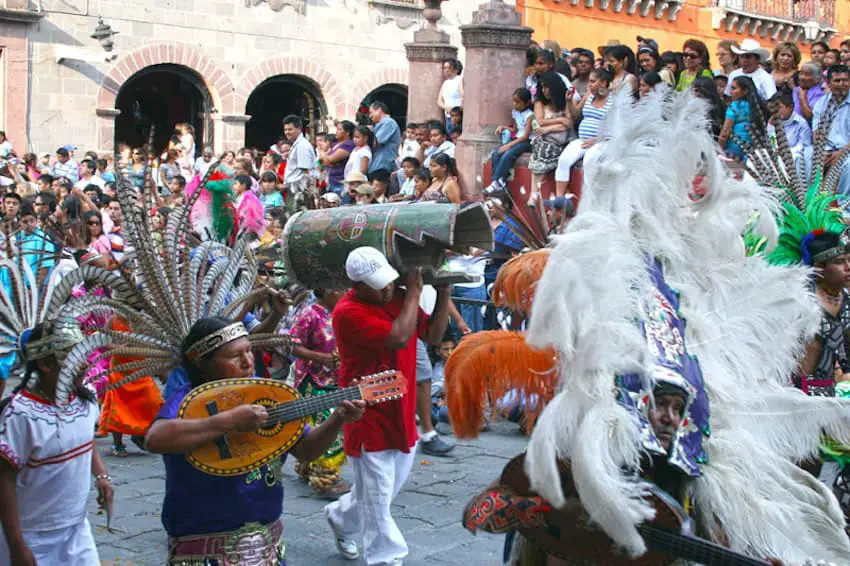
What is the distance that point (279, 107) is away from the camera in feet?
100

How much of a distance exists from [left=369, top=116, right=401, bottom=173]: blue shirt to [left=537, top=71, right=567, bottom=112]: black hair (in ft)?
9.00

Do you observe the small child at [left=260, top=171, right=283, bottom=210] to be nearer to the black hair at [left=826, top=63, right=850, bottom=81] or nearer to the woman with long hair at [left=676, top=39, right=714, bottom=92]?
the woman with long hair at [left=676, top=39, right=714, bottom=92]

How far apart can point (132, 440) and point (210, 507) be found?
18.8 ft

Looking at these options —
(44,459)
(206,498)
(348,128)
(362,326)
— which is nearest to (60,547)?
(44,459)

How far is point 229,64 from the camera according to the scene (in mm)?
27203

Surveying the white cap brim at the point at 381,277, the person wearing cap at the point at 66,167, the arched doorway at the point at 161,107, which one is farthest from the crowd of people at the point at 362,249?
the arched doorway at the point at 161,107

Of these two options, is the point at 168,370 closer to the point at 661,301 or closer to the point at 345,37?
the point at 661,301

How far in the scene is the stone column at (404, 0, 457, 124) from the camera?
16406mm

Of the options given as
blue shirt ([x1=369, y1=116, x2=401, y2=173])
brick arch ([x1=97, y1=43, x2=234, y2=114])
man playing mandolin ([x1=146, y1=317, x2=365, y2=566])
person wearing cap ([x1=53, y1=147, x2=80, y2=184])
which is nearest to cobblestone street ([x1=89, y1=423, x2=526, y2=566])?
man playing mandolin ([x1=146, y1=317, x2=365, y2=566])

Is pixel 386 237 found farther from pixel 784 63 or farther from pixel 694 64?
pixel 784 63

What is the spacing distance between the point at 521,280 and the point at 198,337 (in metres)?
1.28

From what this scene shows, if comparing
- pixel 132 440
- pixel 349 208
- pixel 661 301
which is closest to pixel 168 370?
pixel 349 208

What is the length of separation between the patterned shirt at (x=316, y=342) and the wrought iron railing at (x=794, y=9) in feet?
102

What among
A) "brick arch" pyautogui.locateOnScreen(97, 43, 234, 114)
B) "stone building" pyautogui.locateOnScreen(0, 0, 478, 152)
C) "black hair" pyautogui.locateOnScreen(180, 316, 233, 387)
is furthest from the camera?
"brick arch" pyautogui.locateOnScreen(97, 43, 234, 114)
